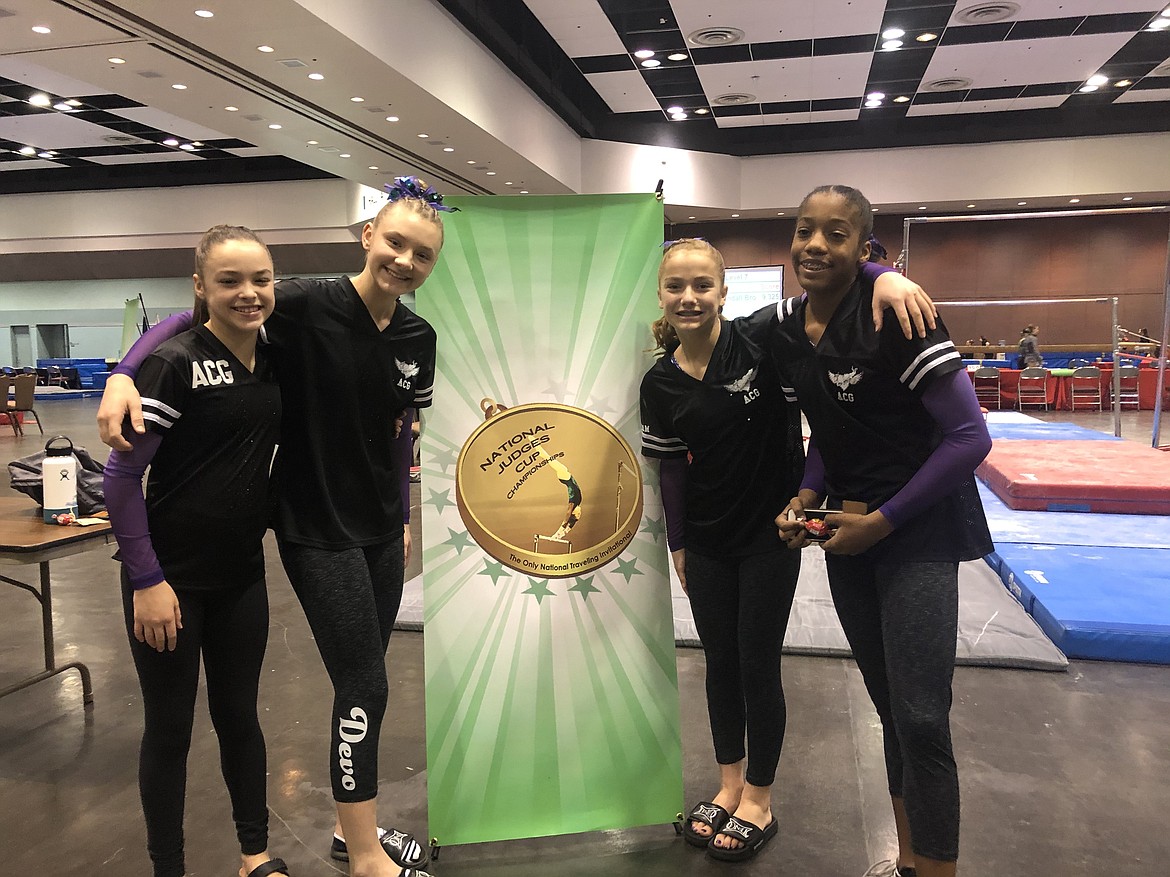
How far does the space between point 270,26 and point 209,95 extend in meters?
2.22

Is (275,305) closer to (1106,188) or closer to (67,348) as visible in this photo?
(1106,188)

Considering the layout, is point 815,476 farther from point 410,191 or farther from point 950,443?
point 410,191

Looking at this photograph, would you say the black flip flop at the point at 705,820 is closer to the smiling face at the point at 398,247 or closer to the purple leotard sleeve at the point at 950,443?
the purple leotard sleeve at the point at 950,443

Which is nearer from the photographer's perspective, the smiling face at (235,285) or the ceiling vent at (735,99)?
the smiling face at (235,285)

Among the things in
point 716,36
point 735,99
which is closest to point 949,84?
A: point 735,99

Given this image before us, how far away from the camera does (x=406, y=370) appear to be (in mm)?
1853

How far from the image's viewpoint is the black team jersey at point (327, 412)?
172 centimetres

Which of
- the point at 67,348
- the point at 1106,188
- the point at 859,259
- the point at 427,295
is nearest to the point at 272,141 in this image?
the point at 427,295

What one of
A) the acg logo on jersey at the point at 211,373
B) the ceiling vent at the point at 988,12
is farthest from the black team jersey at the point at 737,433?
the ceiling vent at the point at 988,12

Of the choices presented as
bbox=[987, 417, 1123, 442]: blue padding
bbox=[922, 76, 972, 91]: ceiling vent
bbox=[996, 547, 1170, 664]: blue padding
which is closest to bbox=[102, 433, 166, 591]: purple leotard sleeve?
bbox=[996, 547, 1170, 664]: blue padding

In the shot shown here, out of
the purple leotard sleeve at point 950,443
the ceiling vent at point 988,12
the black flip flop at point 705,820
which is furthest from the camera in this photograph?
the ceiling vent at point 988,12

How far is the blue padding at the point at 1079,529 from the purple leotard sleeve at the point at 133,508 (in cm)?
372

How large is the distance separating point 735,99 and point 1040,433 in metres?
6.75

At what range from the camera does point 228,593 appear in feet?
5.57
